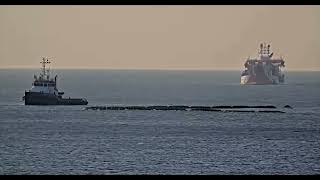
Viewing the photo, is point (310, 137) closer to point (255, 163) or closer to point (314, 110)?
point (255, 163)

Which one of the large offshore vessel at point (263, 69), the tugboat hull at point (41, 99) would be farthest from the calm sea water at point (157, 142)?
the large offshore vessel at point (263, 69)

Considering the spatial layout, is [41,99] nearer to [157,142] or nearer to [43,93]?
[43,93]

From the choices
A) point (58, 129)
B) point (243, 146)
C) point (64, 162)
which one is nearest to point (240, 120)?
point (58, 129)

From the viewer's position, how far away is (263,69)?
96.1 m

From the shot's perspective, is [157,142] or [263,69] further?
[263,69]

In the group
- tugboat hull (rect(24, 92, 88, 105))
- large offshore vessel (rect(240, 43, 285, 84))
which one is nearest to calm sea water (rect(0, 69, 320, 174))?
tugboat hull (rect(24, 92, 88, 105))

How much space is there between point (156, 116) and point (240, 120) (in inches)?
196

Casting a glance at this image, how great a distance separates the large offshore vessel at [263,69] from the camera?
3782 inches

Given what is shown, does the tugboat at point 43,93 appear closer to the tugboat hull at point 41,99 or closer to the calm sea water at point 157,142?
the tugboat hull at point 41,99

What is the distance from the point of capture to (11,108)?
1929 inches

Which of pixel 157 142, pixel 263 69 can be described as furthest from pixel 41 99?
pixel 263 69

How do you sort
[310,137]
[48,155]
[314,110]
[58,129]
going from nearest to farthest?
1. [48,155]
2. [310,137]
3. [58,129]
4. [314,110]

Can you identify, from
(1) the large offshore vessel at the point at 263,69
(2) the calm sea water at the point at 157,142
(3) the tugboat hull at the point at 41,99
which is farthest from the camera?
(1) the large offshore vessel at the point at 263,69

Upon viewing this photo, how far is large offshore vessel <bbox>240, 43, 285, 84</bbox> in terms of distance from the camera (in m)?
96.1
